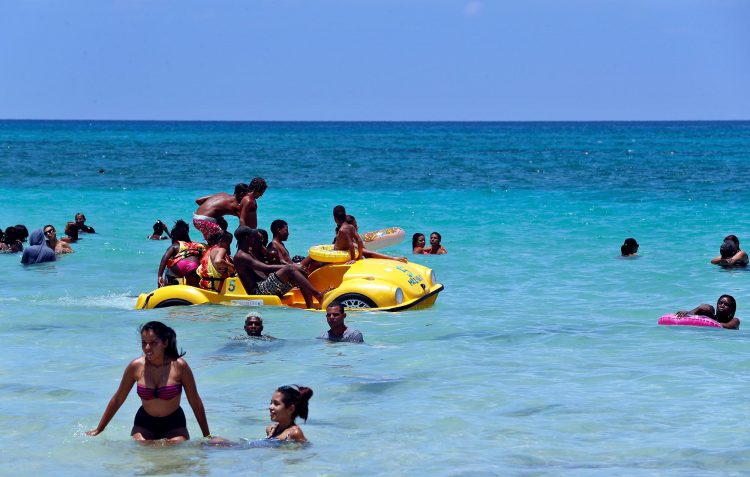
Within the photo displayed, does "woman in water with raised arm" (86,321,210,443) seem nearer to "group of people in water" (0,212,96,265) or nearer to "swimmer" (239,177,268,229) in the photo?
"swimmer" (239,177,268,229)

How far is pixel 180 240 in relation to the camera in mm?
12781

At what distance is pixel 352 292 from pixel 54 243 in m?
8.54

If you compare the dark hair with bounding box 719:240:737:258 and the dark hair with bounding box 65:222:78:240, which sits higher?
the dark hair with bounding box 719:240:737:258

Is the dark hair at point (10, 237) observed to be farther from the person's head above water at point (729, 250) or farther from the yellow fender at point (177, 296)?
the person's head above water at point (729, 250)

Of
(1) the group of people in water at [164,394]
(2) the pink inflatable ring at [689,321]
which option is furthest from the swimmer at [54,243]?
(1) the group of people in water at [164,394]

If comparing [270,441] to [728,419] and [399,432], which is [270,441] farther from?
[728,419]

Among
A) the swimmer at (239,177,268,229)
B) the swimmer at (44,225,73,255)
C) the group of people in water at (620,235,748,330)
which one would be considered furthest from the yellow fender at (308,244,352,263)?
the swimmer at (44,225,73,255)

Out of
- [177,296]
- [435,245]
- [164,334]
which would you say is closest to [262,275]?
[177,296]

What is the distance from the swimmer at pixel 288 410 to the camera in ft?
23.3

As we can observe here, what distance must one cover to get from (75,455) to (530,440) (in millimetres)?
3180

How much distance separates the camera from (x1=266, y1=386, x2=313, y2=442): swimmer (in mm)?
7094

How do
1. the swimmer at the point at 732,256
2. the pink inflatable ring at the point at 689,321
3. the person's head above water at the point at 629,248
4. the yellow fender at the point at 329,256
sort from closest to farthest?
the pink inflatable ring at the point at 689,321
the yellow fender at the point at 329,256
the swimmer at the point at 732,256
the person's head above water at the point at 629,248

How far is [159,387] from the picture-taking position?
→ 681cm

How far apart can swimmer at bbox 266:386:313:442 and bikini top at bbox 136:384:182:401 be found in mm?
646
